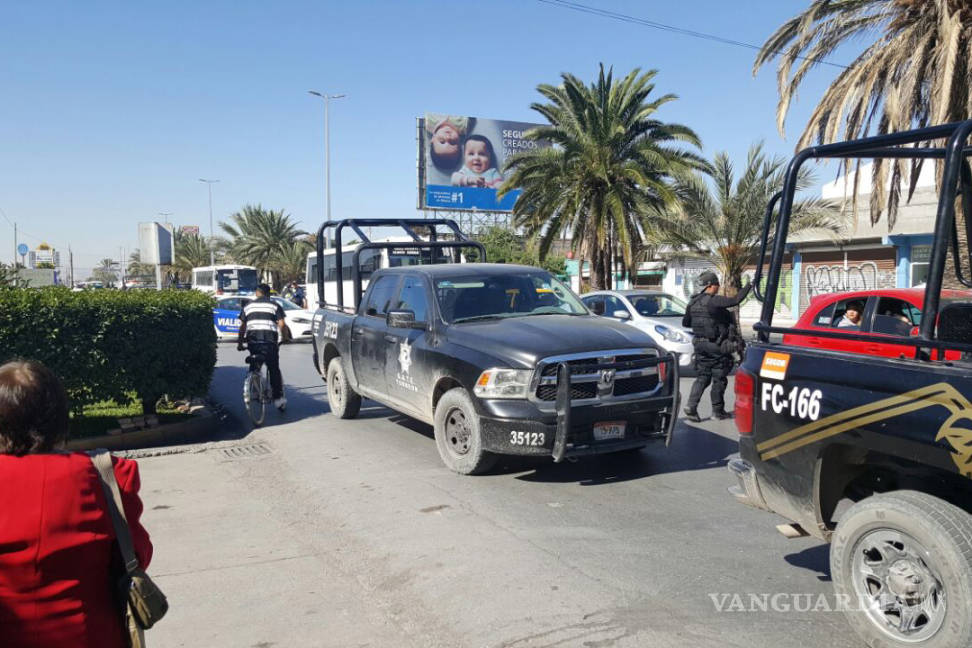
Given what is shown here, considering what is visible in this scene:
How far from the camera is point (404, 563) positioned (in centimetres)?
493

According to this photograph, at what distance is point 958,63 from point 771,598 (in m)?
12.4

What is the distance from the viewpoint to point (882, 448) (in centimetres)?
348

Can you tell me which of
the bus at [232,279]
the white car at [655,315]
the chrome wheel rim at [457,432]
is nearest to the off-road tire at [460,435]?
the chrome wheel rim at [457,432]

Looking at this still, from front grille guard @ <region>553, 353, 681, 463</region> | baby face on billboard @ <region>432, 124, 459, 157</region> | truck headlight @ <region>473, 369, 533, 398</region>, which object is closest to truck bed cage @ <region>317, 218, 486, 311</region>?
truck headlight @ <region>473, 369, 533, 398</region>

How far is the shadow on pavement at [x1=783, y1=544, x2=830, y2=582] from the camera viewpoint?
4.67 meters

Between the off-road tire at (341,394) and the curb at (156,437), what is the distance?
4.91ft

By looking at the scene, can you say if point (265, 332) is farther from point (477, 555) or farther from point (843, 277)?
point (843, 277)

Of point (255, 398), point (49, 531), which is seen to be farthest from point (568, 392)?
point (255, 398)

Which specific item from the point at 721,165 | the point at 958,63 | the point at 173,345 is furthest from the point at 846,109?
the point at 173,345

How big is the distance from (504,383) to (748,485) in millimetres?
2557

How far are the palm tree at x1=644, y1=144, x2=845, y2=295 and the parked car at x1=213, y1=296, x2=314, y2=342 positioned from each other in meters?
9.99

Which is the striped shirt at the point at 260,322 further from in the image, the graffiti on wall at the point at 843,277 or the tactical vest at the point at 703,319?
the graffiti on wall at the point at 843,277

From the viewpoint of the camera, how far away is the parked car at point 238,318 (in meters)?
21.5

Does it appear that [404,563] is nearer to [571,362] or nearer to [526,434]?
[526,434]
